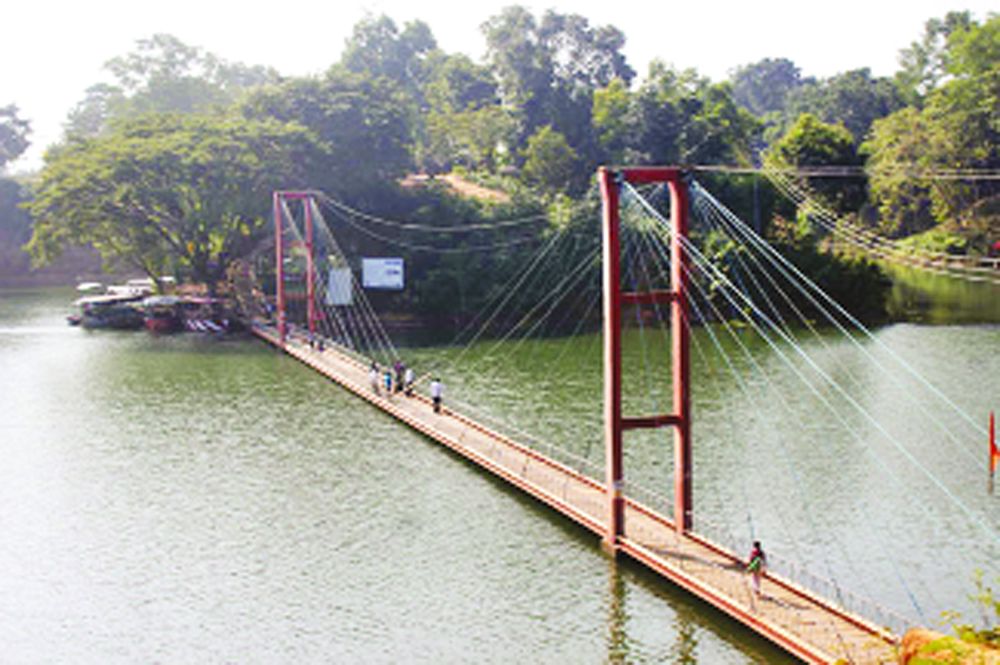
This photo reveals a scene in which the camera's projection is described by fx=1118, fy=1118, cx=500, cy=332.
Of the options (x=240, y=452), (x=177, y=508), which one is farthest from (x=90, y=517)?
(x=240, y=452)

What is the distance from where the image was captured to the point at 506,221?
85.3 m

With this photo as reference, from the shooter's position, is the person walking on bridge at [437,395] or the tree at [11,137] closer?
the person walking on bridge at [437,395]

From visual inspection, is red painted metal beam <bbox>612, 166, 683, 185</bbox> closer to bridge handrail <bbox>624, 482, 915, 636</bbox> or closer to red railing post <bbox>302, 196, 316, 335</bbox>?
bridge handrail <bbox>624, 482, 915, 636</bbox>

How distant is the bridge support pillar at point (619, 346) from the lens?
28.1 m

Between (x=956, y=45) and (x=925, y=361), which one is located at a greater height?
(x=956, y=45)

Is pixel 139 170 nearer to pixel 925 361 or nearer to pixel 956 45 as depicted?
pixel 925 361

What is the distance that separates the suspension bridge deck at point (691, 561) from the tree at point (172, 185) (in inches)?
1584

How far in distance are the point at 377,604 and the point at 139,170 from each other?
57012 mm

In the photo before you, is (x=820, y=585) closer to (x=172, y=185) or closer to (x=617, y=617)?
(x=617, y=617)

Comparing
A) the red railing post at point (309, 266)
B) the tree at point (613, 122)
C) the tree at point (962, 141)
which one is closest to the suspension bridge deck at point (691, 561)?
the red railing post at point (309, 266)

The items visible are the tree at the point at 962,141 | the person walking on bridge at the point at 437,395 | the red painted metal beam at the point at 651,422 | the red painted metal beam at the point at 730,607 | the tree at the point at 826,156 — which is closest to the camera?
the red painted metal beam at the point at 730,607

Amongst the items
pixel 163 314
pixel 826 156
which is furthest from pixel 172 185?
pixel 826 156

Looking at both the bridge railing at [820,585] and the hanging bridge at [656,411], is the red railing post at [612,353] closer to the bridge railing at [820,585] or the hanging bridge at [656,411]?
the hanging bridge at [656,411]

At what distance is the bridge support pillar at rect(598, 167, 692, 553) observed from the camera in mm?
28109
